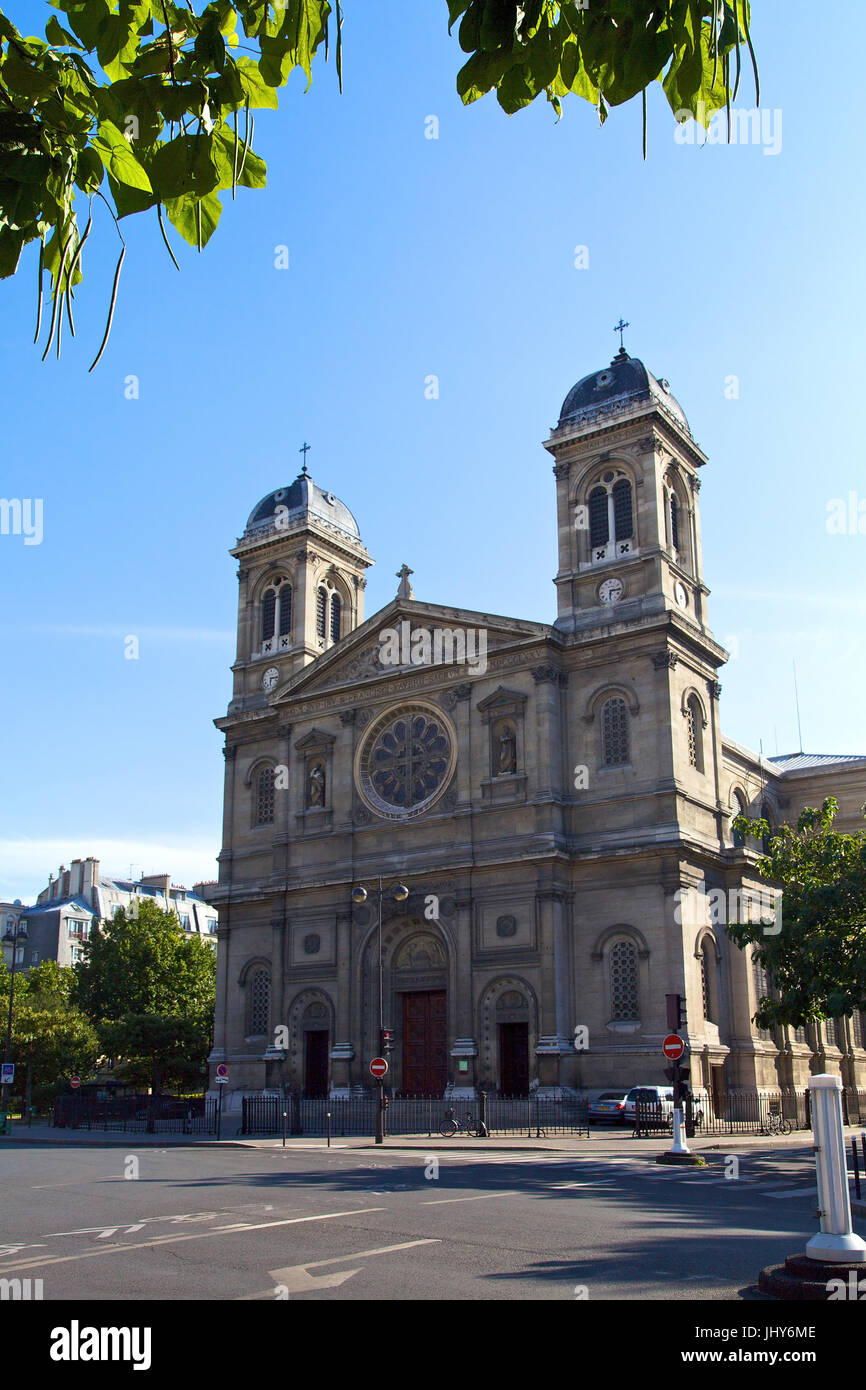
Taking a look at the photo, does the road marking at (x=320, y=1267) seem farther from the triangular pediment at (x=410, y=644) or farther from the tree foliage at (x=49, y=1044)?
the tree foliage at (x=49, y=1044)

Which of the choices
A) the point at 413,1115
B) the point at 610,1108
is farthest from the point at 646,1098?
the point at 413,1115

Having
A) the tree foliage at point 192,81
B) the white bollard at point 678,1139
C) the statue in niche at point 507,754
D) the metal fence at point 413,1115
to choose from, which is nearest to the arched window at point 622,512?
the statue in niche at point 507,754

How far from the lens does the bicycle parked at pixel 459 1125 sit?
33741mm

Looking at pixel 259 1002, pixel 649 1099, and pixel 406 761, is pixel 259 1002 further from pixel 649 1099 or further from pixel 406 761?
pixel 649 1099

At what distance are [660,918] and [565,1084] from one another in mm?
6169

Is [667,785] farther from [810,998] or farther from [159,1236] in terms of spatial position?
[159,1236]

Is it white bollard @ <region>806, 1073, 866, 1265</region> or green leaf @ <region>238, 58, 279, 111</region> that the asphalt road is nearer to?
white bollard @ <region>806, 1073, 866, 1265</region>

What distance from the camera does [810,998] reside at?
29.2 meters

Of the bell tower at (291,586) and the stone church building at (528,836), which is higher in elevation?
the bell tower at (291,586)

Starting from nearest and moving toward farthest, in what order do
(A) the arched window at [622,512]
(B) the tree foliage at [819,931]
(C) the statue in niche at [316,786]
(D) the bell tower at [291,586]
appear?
(B) the tree foliage at [819,931], (A) the arched window at [622,512], (C) the statue in niche at [316,786], (D) the bell tower at [291,586]

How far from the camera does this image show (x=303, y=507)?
182 ft

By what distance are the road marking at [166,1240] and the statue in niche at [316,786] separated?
34018 mm

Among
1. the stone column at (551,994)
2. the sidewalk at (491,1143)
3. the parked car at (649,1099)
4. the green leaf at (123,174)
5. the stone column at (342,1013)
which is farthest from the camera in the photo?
the stone column at (342,1013)
